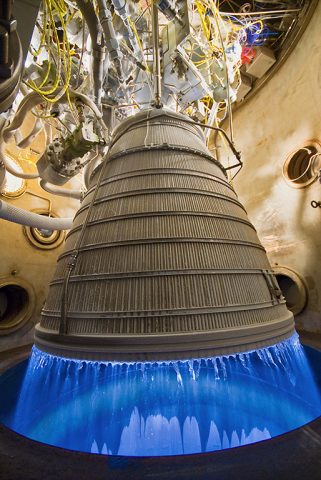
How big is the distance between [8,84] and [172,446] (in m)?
2.31

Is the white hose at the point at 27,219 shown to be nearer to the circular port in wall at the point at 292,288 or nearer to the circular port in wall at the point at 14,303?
the circular port in wall at the point at 14,303

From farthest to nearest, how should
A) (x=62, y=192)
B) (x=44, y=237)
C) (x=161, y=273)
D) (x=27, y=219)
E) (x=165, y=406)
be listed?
(x=44, y=237)
(x=62, y=192)
(x=27, y=219)
(x=165, y=406)
(x=161, y=273)

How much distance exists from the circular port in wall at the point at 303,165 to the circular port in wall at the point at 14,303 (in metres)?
5.27

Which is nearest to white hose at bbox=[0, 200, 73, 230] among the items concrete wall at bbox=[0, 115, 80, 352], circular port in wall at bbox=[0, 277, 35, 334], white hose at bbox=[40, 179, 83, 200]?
white hose at bbox=[40, 179, 83, 200]

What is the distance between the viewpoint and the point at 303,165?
4.85 meters

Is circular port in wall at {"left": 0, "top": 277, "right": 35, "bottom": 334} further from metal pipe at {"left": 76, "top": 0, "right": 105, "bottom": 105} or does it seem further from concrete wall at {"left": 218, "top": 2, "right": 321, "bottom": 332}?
concrete wall at {"left": 218, "top": 2, "right": 321, "bottom": 332}

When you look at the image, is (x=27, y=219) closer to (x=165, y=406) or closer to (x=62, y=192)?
(x=62, y=192)

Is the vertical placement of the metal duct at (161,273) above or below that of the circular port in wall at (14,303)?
below

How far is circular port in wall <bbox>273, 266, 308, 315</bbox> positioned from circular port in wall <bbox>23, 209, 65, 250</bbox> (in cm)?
437

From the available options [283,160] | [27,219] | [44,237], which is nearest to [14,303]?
[44,237]

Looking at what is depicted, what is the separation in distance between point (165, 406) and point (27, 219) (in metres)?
3.36

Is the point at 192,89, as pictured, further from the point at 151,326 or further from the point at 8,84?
the point at 151,326

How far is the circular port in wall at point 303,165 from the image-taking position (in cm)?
436

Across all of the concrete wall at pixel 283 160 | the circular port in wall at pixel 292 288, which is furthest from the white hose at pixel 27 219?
the circular port in wall at pixel 292 288
